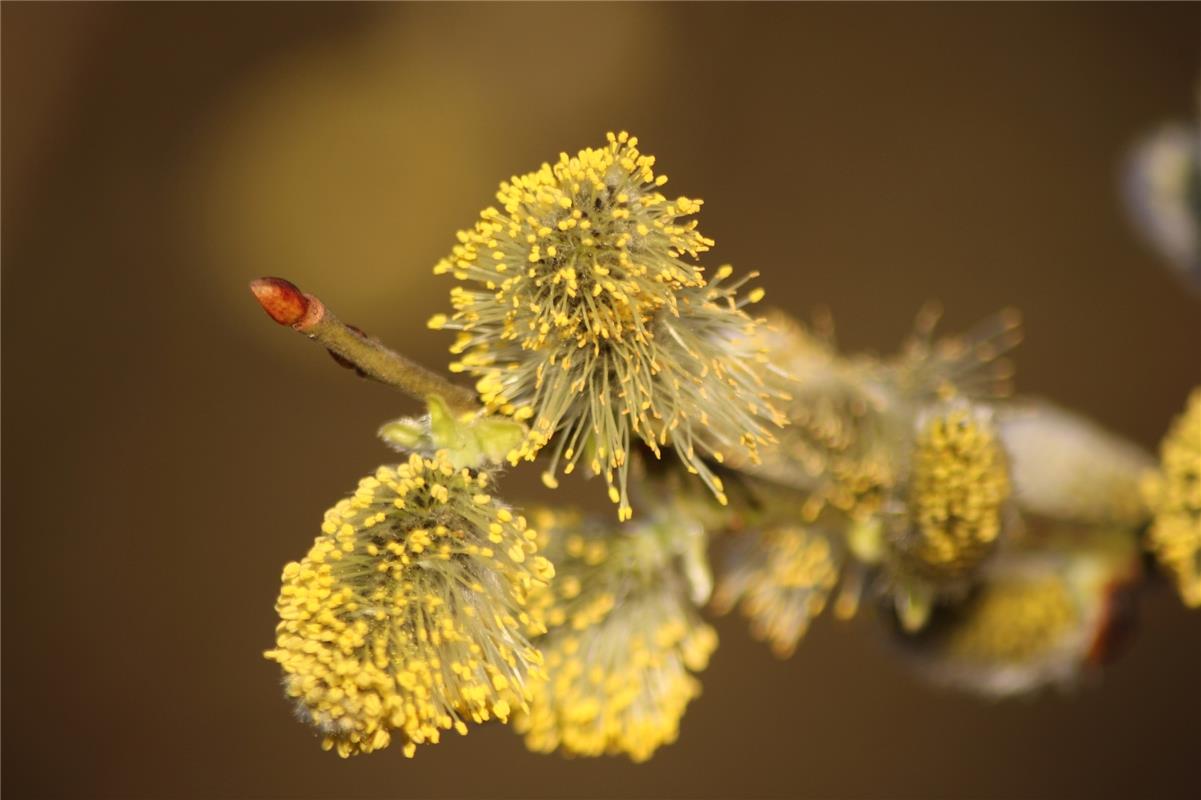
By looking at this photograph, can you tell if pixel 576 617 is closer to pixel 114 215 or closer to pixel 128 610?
pixel 128 610

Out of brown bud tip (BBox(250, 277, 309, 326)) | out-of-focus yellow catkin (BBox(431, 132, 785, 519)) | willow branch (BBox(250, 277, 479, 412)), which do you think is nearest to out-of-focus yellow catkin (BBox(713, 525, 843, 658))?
out-of-focus yellow catkin (BBox(431, 132, 785, 519))

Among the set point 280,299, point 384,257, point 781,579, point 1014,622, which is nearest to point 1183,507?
point 1014,622

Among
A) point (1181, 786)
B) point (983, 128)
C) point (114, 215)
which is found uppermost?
point (983, 128)

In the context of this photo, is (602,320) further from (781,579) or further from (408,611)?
(781,579)

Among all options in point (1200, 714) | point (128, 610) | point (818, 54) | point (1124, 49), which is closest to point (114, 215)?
point (128, 610)

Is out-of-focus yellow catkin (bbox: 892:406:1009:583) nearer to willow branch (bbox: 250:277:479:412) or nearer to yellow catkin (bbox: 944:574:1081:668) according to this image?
yellow catkin (bbox: 944:574:1081:668)

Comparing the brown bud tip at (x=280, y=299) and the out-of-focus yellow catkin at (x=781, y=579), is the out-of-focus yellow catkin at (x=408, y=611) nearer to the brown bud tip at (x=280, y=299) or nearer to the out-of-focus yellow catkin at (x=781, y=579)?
the brown bud tip at (x=280, y=299)
